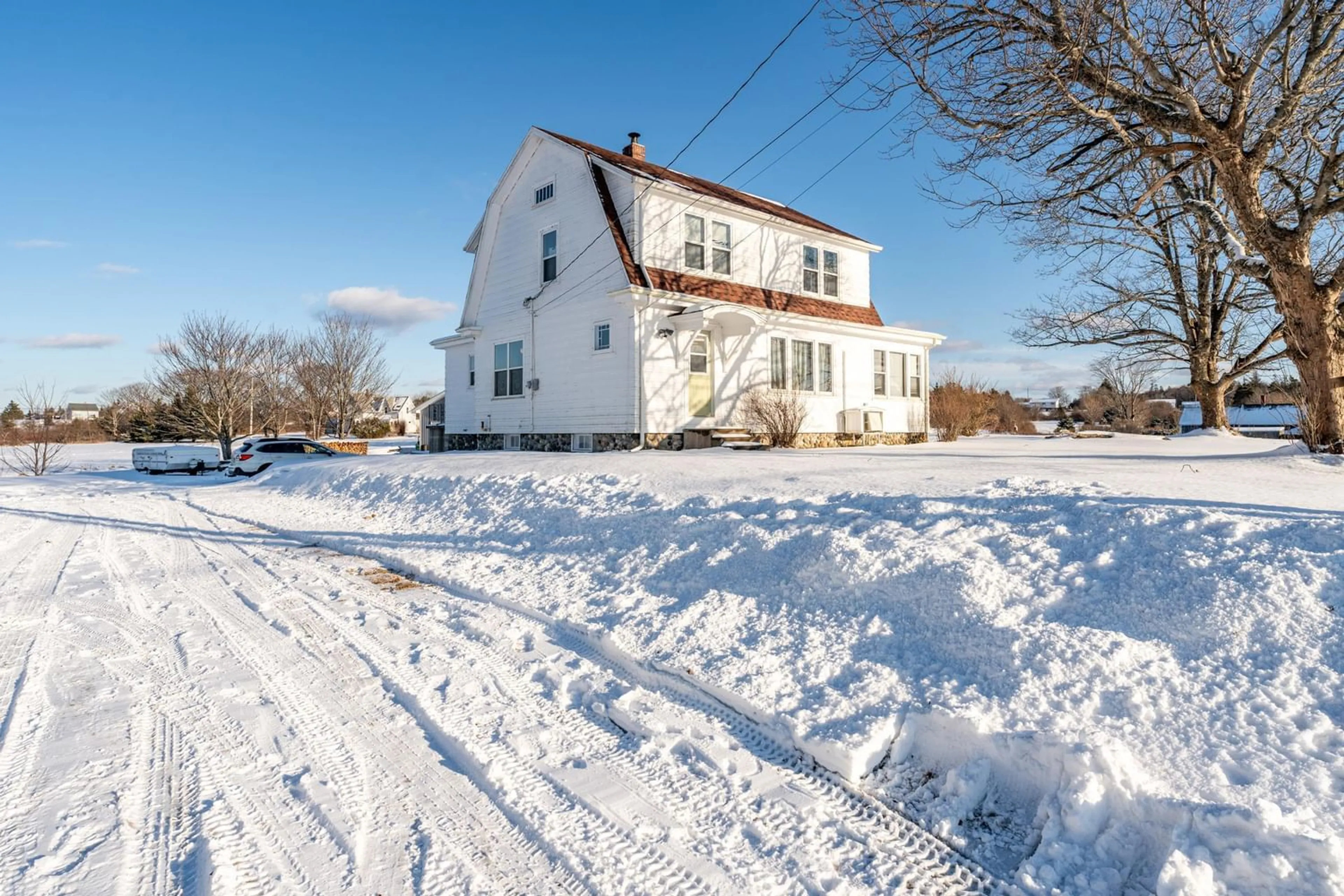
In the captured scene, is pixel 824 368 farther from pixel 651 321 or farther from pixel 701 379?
pixel 651 321

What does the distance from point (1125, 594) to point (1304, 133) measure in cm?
857

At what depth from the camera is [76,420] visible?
47.4 m

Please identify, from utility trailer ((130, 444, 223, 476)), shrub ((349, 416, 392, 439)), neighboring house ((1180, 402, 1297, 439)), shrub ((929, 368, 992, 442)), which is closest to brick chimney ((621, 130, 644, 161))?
shrub ((929, 368, 992, 442))

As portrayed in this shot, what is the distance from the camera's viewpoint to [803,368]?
18.3 meters

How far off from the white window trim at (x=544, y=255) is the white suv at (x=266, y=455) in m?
8.92

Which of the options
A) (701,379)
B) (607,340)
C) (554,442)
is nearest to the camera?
(607,340)

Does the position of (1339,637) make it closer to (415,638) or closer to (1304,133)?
(415,638)

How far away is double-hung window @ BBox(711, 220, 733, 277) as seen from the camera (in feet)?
57.2

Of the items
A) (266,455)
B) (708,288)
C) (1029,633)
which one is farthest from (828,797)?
(266,455)

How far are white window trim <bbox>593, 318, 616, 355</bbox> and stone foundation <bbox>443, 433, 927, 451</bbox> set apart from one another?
1.90 m

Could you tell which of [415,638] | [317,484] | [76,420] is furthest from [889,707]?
[76,420]

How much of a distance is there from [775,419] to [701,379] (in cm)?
211

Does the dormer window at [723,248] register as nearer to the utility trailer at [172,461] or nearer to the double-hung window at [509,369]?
the double-hung window at [509,369]

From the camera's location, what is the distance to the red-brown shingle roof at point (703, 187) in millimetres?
17156
